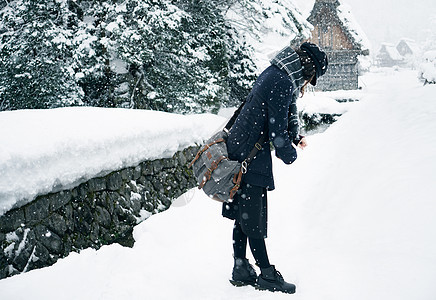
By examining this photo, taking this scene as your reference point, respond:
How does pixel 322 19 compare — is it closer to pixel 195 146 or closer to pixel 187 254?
pixel 195 146

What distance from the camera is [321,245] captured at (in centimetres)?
320

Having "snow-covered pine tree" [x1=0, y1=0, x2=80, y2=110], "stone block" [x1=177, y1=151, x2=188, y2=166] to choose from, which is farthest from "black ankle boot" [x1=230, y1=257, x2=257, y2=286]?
"snow-covered pine tree" [x1=0, y1=0, x2=80, y2=110]

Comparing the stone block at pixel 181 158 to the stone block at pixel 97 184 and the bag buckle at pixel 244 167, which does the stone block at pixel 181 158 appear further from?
the bag buckle at pixel 244 167

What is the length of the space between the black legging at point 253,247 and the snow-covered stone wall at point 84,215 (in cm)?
204

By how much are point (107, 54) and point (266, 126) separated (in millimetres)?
6910

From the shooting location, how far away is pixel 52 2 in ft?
26.2

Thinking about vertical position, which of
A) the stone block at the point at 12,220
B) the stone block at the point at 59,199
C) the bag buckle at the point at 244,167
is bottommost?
the stone block at the point at 59,199

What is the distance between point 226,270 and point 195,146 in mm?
4030

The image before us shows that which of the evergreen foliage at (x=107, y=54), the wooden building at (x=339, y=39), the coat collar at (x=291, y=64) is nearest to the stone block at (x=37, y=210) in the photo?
the coat collar at (x=291, y=64)

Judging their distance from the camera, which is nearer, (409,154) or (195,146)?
(409,154)

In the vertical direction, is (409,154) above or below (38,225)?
above

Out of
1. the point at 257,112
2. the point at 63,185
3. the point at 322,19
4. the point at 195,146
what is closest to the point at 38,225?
the point at 63,185

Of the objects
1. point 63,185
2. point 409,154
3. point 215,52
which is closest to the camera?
point 63,185

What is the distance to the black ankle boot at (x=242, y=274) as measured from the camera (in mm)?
2598
